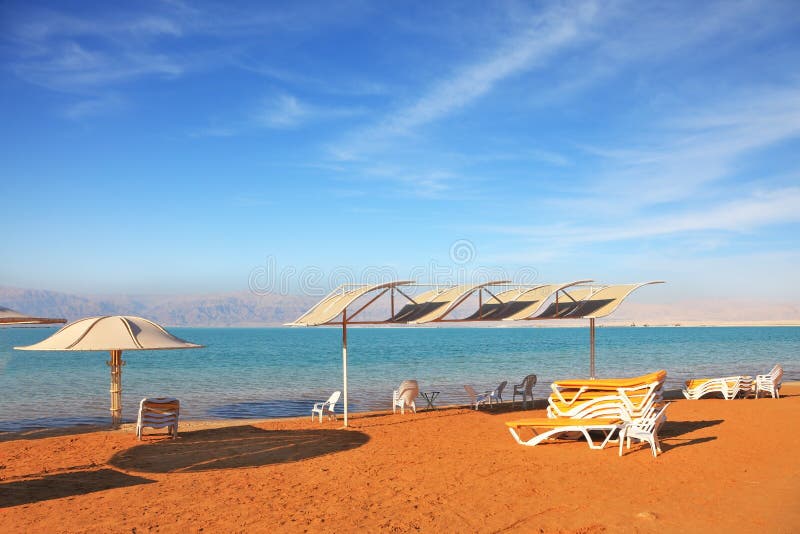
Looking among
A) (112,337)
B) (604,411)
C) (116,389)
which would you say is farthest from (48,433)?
(604,411)

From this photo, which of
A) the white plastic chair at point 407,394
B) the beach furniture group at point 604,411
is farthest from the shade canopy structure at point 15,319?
the white plastic chair at point 407,394

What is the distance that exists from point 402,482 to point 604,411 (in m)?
3.54

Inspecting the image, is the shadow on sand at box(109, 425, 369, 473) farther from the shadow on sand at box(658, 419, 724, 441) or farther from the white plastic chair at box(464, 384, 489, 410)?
the shadow on sand at box(658, 419, 724, 441)

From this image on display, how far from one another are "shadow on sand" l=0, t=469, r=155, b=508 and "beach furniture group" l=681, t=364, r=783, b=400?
41.9ft

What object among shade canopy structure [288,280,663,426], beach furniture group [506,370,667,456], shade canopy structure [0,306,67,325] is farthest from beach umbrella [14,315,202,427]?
beach furniture group [506,370,667,456]

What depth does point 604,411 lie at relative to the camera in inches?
361

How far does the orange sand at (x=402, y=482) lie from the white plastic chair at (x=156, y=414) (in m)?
0.30

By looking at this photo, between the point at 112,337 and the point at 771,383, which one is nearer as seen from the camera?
the point at 112,337

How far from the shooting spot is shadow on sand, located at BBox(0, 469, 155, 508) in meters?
6.95

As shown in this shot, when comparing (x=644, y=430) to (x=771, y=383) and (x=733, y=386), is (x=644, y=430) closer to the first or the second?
(x=733, y=386)

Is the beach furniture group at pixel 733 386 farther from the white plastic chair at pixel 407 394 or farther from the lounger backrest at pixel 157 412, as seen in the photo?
the lounger backrest at pixel 157 412

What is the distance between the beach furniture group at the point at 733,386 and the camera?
1520 cm

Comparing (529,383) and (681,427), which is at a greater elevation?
(529,383)

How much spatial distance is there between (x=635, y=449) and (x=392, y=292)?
5.30 m
